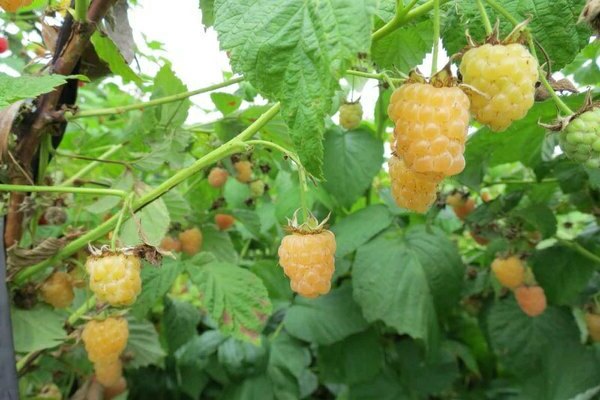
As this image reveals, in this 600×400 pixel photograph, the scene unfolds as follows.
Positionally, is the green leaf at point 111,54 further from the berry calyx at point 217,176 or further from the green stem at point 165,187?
the berry calyx at point 217,176

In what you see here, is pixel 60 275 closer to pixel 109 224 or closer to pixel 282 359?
Answer: pixel 109 224

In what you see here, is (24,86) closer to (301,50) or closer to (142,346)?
(301,50)

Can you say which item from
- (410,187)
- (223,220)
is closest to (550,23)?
(410,187)

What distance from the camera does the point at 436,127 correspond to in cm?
61

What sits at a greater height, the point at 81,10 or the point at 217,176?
the point at 81,10

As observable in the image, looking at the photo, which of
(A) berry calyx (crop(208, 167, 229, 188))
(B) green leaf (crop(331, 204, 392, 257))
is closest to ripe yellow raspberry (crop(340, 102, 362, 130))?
(B) green leaf (crop(331, 204, 392, 257))

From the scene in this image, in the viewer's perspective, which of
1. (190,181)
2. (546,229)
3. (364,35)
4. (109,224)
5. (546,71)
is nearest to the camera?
(364,35)

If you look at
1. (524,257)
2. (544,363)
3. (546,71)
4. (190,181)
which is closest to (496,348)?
(544,363)

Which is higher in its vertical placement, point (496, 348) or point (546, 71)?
point (546, 71)

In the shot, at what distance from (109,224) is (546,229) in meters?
1.04

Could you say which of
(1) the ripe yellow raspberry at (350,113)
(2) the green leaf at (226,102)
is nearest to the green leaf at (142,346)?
(2) the green leaf at (226,102)

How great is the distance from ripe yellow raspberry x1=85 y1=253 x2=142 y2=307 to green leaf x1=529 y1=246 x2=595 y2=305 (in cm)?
112

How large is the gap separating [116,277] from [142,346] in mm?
697

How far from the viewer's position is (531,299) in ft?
5.21
